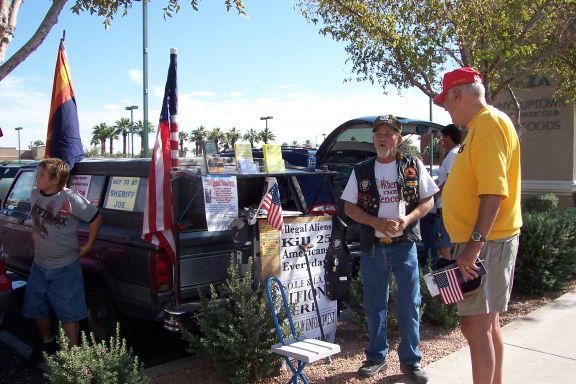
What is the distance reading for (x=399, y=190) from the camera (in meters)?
3.80

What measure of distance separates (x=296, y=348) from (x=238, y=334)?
18.4 inches

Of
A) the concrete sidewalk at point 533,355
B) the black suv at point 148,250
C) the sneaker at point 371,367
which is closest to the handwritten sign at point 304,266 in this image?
the black suv at point 148,250

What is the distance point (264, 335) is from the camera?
374 centimetres

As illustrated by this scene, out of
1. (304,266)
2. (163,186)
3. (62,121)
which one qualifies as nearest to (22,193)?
(62,121)

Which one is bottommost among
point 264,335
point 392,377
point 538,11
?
point 392,377

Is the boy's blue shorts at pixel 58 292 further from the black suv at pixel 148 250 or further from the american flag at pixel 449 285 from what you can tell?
the american flag at pixel 449 285

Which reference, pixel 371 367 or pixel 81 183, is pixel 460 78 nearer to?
pixel 371 367

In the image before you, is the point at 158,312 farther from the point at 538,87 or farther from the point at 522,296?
the point at 538,87

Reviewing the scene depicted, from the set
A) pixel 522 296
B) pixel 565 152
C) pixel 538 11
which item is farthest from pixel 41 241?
pixel 565 152

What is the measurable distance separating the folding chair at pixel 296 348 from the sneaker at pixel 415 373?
75 cm

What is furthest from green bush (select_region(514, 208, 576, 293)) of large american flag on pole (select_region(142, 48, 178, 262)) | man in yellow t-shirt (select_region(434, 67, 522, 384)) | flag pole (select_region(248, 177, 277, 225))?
large american flag on pole (select_region(142, 48, 178, 262))

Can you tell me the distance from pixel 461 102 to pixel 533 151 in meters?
14.3

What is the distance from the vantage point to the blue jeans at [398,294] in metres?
3.81

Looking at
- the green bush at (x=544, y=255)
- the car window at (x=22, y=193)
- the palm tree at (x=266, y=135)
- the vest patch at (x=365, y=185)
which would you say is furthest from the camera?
the palm tree at (x=266, y=135)
